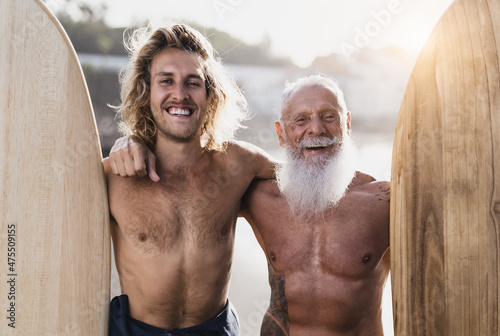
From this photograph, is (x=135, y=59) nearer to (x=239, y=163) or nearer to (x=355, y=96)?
(x=239, y=163)

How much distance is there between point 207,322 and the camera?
247cm

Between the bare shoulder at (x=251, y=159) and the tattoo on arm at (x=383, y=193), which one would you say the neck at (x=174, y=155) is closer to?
the bare shoulder at (x=251, y=159)

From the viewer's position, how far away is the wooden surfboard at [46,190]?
7.96 feet

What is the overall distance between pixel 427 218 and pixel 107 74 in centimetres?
1266

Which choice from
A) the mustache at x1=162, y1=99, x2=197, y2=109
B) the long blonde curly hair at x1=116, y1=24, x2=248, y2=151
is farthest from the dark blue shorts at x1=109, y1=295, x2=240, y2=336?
the mustache at x1=162, y1=99, x2=197, y2=109

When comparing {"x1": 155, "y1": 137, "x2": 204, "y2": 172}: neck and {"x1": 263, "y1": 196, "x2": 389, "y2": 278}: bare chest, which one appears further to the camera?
{"x1": 155, "y1": 137, "x2": 204, "y2": 172}: neck

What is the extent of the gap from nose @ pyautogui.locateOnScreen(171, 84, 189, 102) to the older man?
0.52 metres

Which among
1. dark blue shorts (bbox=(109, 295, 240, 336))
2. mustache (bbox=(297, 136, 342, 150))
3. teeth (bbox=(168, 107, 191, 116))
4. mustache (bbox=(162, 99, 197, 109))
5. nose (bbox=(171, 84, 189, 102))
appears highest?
nose (bbox=(171, 84, 189, 102))

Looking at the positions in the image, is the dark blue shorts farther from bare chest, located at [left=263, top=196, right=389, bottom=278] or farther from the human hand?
the human hand

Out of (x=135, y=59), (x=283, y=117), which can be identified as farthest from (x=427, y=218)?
(x=135, y=59)

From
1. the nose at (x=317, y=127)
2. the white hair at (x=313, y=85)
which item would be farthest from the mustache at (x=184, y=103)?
the nose at (x=317, y=127)

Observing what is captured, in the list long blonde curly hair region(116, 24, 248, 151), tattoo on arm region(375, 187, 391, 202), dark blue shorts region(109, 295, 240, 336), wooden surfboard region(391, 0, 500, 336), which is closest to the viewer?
wooden surfboard region(391, 0, 500, 336)

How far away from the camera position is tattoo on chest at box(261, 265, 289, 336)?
255 centimetres

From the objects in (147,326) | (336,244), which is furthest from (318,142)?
(147,326)
